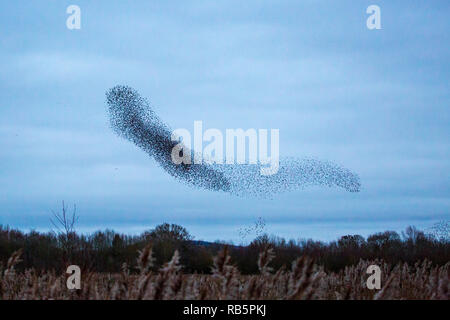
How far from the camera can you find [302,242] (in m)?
17.5

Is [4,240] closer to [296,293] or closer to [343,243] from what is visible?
[343,243]

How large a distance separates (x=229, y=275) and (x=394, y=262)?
1136cm
